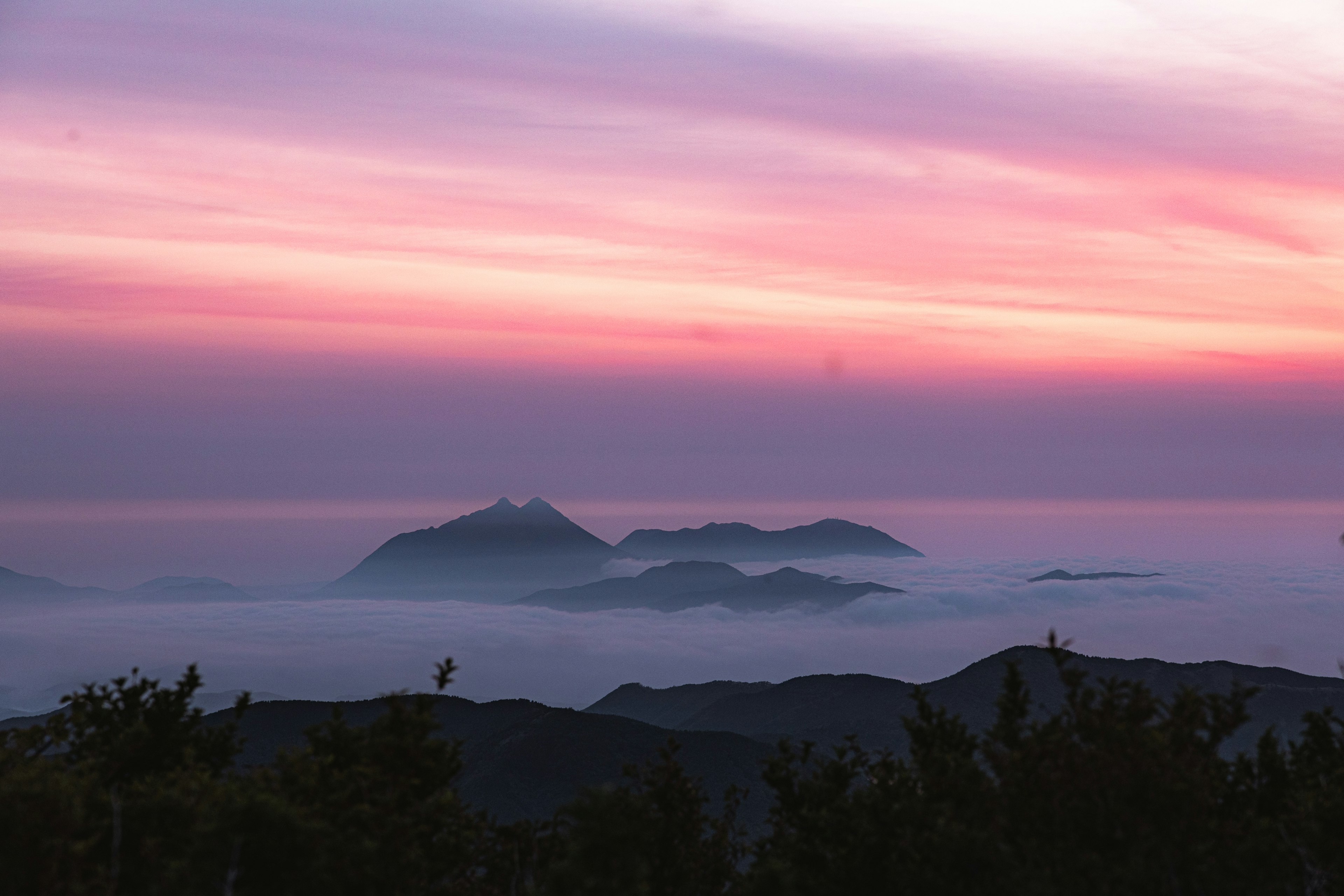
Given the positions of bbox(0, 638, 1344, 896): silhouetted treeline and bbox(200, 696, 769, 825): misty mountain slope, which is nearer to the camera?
bbox(0, 638, 1344, 896): silhouetted treeline

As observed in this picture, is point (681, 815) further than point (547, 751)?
No

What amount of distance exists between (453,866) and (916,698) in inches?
441

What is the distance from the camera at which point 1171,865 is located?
19.5 meters

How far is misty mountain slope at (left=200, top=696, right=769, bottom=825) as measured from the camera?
15762 centimetres

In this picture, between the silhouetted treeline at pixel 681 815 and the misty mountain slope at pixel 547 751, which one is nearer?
the silhouetted treeline at pixel 681 815

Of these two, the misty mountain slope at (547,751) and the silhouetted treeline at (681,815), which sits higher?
the silhouetted treeline at (681,815)

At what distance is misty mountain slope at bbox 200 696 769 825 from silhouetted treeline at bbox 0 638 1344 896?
123501 millimetres

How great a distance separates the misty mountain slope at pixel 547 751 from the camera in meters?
158

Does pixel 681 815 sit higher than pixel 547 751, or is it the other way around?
pixel 681 815

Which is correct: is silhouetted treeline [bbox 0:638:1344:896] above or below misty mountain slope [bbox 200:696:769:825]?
above

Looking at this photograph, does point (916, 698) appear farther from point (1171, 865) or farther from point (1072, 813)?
point (1171, 865)

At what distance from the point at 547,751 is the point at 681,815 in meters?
146

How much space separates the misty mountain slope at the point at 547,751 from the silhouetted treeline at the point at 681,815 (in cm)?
12350

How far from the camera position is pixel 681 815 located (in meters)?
28.7
